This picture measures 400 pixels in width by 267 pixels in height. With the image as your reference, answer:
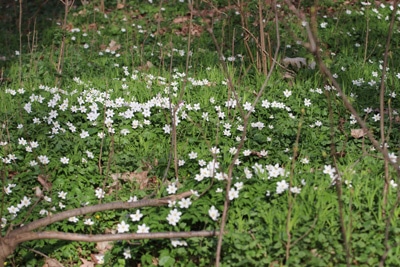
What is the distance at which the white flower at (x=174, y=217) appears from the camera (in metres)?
3.16

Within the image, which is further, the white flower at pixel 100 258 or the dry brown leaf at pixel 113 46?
the dry brown leaf at pixel 113 46

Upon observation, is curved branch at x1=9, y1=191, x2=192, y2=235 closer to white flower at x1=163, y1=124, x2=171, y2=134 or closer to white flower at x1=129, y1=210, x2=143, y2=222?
white flower at x1=129, y1=210, x2=143, y2=222

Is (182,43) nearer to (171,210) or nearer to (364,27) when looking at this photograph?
(364,27)

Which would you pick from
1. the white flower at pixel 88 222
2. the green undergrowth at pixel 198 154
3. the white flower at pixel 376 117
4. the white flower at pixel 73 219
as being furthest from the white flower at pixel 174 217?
the white flower at pixel 376 117

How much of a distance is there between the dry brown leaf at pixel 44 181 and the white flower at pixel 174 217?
3.46ft

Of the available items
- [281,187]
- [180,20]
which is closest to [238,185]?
[281,187]

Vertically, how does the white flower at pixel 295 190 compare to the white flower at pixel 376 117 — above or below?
below

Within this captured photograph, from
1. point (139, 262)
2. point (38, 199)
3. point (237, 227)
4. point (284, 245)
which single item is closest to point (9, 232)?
point (38, 199)

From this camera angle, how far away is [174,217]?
3.18 m

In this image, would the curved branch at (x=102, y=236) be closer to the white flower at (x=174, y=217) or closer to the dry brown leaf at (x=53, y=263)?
the white flower at (x=174, y=217)

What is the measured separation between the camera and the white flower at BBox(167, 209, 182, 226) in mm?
3158

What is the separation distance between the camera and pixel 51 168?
3.96 m

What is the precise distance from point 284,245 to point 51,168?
196 cm

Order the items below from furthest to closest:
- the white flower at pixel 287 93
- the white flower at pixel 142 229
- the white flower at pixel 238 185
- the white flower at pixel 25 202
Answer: the white flower at pixel 287 93 < the white flower at pixel 25 202 < the white flower at pixel 238 185 < the white flower at pixel 142 229
